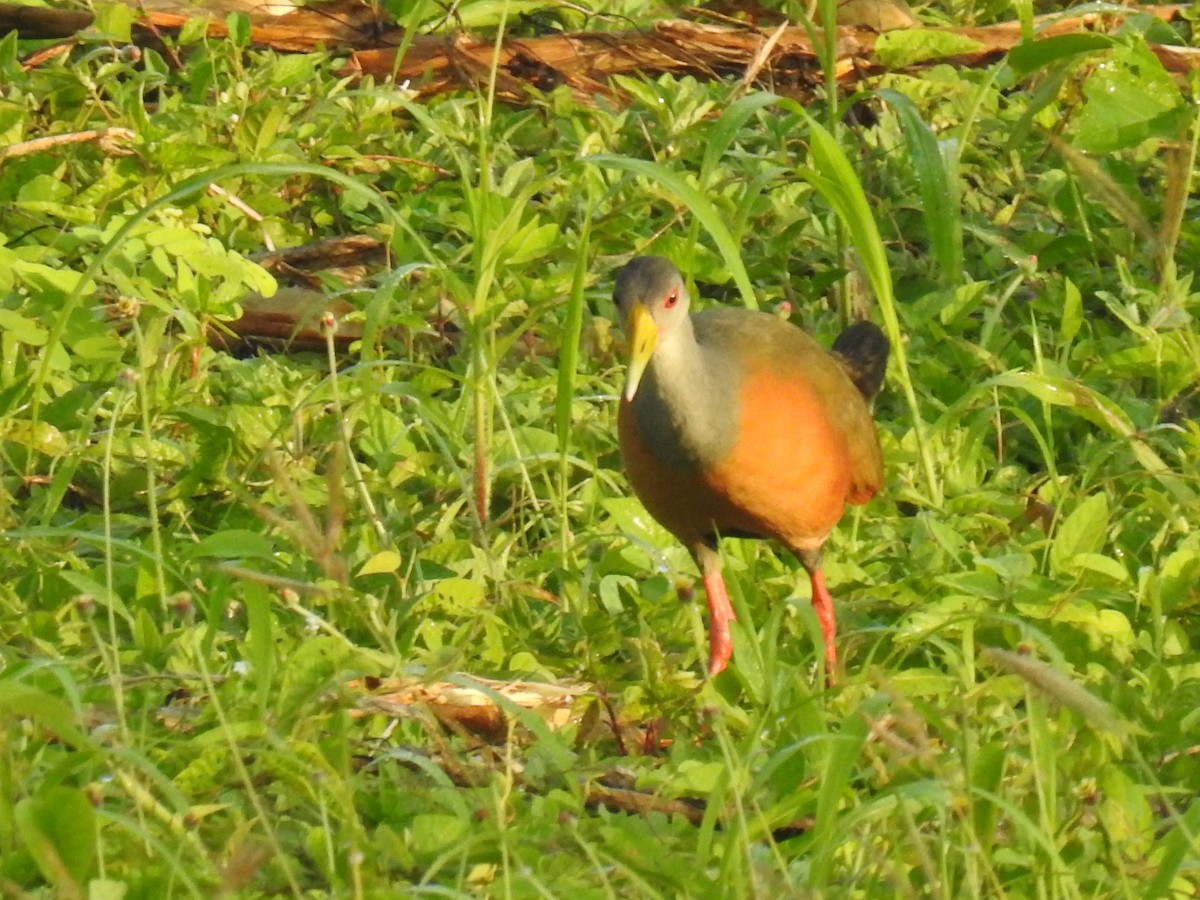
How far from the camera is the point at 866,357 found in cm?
575

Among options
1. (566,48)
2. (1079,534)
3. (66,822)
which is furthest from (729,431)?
(566,48)

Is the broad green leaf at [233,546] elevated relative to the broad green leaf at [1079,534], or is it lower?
elevated

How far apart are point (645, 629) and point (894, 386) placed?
1.72 m

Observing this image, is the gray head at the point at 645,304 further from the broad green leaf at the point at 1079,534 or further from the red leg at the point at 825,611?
the broad green leaf at the point at 1079,534

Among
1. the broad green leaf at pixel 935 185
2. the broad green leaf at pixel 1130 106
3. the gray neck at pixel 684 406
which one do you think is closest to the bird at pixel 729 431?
the gray neck at pixel 684 406

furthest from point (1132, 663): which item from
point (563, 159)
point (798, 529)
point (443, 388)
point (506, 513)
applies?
point (563, 159)

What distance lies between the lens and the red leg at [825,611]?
464cm

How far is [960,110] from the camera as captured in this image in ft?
24.7

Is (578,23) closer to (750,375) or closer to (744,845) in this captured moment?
(750,375)

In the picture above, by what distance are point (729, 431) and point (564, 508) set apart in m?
0.48

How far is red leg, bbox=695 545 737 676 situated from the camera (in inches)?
209

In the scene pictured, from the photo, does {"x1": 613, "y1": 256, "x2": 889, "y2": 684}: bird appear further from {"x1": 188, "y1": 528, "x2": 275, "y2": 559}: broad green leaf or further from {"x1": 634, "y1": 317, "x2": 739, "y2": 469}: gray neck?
{"x1": 188, "y1": 528, "x2": 275, "y2": 559}: broad green leaf

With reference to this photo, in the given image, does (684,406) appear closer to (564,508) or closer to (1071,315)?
(564,508)

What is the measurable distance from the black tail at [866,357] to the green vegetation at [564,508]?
0.65 feet
